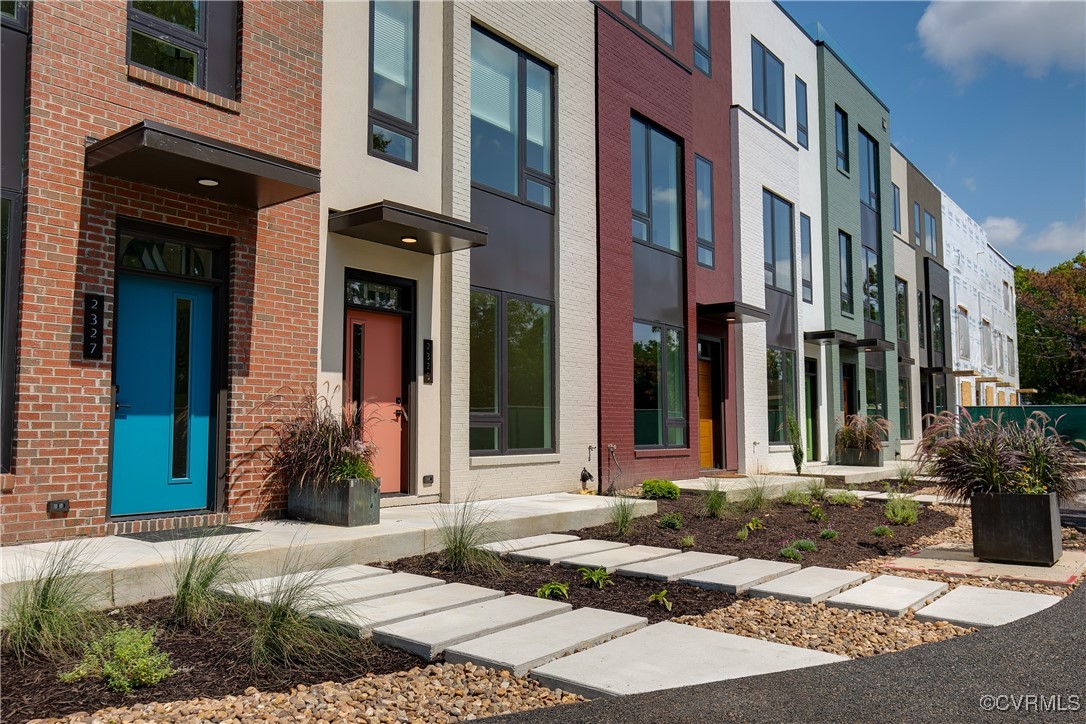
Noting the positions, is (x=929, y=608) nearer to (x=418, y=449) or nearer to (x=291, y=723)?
(x=291, y=723)

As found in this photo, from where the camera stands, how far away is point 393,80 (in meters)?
9.57

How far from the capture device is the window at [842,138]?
22.0 meters

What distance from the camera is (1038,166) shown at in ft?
59.0

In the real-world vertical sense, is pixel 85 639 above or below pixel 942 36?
below

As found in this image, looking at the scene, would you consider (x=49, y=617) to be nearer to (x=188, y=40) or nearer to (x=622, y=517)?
(x=188, y=40)

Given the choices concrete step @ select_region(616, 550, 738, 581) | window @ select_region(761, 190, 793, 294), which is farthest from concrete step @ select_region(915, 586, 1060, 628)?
window @ select_region(761, 190, 793, 294)

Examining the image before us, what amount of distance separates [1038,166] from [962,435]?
44.1ft

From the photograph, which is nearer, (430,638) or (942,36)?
(430,638)

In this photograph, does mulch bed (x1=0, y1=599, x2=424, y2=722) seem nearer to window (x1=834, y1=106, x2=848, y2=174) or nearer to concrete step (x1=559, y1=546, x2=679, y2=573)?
concrete step (x1=559, y1=546, x2=679, y2=573)

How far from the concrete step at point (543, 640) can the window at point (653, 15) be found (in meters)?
11.9

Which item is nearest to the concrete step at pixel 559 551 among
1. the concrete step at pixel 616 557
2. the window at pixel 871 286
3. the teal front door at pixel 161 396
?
the concrete step at pixel 616 557

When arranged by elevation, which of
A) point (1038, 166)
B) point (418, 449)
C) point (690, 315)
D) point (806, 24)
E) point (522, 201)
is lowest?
point (418, 449)

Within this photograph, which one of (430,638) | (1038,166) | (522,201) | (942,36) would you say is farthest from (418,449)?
(1038,166)

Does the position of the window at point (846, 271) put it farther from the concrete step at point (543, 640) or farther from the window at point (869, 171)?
the concrete step at point (543, 640)
